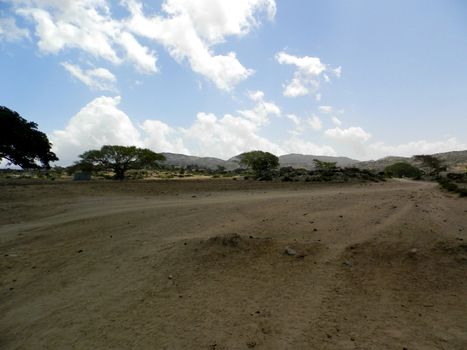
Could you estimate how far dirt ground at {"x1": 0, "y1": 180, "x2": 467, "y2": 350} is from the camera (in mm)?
4270

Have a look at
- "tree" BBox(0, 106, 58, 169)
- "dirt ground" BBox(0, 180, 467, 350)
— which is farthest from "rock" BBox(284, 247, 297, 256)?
"tree" BBox(0, 106, 58, 169)

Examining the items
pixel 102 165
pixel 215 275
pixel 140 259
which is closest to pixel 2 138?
pixel 102 165

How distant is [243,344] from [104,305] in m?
2.43

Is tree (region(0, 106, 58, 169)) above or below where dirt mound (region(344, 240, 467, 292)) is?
above

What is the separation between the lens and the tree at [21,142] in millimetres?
27623

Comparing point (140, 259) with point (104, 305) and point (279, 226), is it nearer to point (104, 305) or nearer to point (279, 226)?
point (104, 305)

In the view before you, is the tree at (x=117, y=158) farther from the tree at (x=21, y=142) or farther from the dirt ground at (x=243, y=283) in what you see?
the dirt ground at (x=243, y=283)

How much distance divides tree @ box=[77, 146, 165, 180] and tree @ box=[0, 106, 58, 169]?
10392 millimetres

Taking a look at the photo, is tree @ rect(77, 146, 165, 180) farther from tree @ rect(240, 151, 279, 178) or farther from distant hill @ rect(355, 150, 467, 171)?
distant hill @ rect(355, 150, 467, 171)

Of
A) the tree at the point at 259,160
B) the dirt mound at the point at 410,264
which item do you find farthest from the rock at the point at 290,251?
the tree at the point at 259,160

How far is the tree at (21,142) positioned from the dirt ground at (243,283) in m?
21.8

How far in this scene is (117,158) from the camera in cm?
4222

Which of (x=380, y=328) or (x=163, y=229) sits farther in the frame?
(x=163, y=229)

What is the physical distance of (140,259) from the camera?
6793 millimetres
